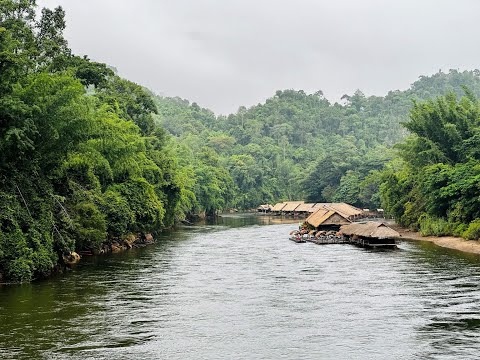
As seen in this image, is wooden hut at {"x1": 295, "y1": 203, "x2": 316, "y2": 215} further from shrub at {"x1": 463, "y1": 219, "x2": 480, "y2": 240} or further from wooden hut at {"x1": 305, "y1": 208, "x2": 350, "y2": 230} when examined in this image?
shrub at {"x1": 463, "y1": 219, "x2": 480, "y2": 240}

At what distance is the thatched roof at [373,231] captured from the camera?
44531 mm

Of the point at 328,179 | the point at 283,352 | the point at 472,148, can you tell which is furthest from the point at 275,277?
the point at 328,179

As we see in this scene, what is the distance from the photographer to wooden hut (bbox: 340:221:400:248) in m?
44.6

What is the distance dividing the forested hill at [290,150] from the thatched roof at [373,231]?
4274 cm

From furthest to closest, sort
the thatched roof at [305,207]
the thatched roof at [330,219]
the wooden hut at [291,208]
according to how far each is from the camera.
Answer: the wooden hut at [291,208] → the thatched roof at [305,207] → the thatched roof at [330,219]

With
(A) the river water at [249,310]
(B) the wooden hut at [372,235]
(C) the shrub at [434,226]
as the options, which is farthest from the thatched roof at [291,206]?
(A) the river water at [249,310]

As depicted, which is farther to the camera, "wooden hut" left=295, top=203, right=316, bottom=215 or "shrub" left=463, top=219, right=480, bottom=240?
"wooden hut" left=295, top=203, right=316, bottom=215

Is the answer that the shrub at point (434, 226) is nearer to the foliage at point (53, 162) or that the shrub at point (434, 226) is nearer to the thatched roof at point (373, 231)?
the thatched roof at point (373, 231)

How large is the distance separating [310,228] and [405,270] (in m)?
28.0

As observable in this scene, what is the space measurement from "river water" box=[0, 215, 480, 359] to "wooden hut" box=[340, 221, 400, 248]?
7.10m

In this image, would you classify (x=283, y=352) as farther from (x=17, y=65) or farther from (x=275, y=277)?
(x=17, y=65)

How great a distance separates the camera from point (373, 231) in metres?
45.5

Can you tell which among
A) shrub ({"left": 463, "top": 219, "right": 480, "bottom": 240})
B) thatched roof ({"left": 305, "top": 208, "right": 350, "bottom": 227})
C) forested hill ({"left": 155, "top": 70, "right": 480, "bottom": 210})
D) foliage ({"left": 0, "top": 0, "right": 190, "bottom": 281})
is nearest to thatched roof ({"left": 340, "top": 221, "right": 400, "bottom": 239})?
shrub ({"left": 463, "top": 219, "right": 480, "bottom": 240})

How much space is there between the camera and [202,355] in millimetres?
16859
